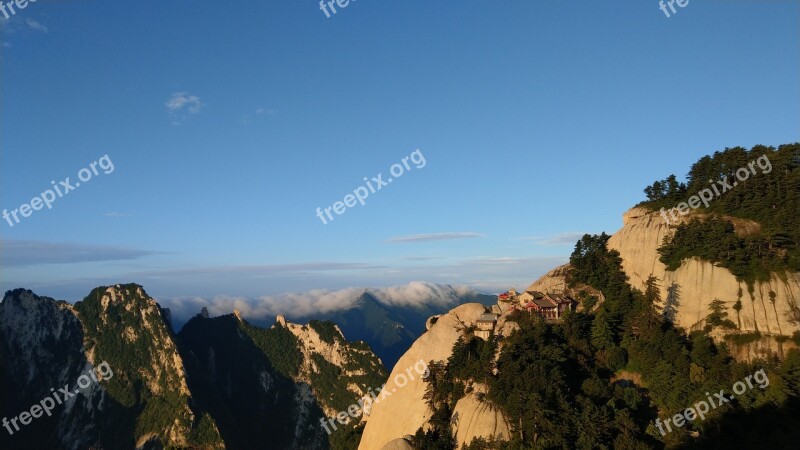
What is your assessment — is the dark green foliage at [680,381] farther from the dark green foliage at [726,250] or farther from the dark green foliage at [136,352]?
the dark green foliage at [136,352]

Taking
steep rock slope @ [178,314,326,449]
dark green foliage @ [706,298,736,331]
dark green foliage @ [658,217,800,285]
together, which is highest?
dark green foliage @ [658,217,800,285]

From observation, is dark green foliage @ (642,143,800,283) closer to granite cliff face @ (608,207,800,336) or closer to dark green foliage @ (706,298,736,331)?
granite cliff face @ (608,207,800,336)

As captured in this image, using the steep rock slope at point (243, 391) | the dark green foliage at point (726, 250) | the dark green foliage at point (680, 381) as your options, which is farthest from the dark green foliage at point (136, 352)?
the dark green foliage at point (726, 250)

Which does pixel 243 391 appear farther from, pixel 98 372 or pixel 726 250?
pixel 726 250

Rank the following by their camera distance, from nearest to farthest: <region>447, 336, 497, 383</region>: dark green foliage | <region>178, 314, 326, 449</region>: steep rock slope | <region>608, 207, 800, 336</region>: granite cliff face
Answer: <region>608, 207, 800, 336</region>: granite cliff face → <region>447, 336, 497, 383</region>: dark green foliage → <region>178, 314, 326, 449</region>: steep rock slope

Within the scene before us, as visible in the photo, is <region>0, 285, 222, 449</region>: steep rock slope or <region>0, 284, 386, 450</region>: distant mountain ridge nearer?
<region>0, 285, 222, 449</region>: steep rock slope

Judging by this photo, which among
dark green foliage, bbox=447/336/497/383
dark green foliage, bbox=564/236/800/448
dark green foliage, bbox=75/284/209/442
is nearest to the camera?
dark green foliage, bbox=564/236/800/448

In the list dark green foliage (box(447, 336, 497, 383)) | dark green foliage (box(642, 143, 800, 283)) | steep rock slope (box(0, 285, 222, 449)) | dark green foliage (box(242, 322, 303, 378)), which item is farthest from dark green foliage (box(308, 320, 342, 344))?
dark green foliage (box(642, 143, 800, 283))

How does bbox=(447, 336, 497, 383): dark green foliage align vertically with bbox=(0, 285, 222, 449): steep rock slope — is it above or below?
above

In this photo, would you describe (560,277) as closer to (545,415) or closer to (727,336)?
(727,336)

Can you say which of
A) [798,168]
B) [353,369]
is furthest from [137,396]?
[798,168]
